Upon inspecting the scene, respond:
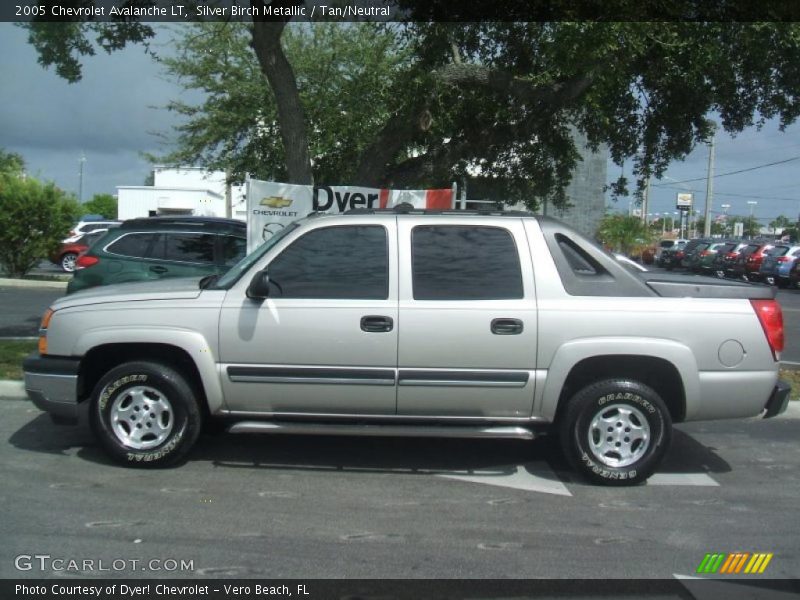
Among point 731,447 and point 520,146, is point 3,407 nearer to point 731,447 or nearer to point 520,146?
point 731,447

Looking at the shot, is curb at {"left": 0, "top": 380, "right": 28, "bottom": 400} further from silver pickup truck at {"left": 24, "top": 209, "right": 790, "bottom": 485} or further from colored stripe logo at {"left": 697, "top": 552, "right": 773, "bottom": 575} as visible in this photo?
colored stripe logo at {"left": 697, "top": 552, "right": 773, "bottom": 575}

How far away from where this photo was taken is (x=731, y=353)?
565cm

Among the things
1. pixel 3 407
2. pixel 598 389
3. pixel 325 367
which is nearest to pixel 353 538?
pixel 325 367

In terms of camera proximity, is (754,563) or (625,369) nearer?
(754,563)

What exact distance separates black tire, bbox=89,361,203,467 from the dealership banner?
152 inches

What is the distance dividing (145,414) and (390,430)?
1.73 meters

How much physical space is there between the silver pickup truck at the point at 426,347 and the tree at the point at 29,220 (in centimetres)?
1614

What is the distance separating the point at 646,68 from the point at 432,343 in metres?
6.47

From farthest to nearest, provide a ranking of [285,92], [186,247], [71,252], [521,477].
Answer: [71,252] < [186,247] < [285,92] < [521,477]

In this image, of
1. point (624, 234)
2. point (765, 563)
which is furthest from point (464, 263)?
point (624, 234)

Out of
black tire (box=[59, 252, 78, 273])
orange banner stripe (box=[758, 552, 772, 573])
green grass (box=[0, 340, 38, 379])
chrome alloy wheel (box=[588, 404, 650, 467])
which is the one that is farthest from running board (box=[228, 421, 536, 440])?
black tire (box=[59, 252, 78, 273])

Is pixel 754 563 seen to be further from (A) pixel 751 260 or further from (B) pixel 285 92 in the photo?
(A) pixel 751 260

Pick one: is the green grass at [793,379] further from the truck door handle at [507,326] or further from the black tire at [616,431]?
the truck door handle at [507,326]

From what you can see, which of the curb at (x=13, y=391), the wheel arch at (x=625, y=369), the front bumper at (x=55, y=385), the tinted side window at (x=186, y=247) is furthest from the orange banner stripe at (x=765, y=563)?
the tinted side window at (x=186, y=247)
